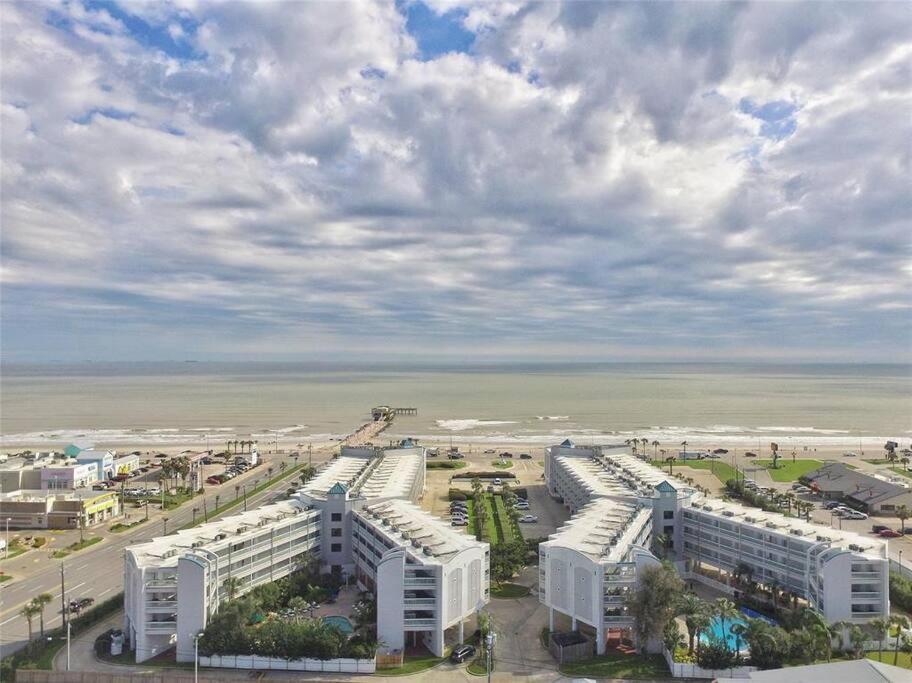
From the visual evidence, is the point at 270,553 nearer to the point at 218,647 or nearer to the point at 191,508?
the point at 218,647

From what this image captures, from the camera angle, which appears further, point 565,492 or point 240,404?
point 240,404

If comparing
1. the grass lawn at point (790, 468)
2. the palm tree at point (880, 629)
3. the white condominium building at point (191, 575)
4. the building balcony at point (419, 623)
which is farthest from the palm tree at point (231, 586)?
the grass lawn at point (790, 468)

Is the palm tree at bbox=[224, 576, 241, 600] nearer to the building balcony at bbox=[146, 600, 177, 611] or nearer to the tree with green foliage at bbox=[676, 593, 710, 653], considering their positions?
the building balcony at bbox=[146, 600, 177, 611]

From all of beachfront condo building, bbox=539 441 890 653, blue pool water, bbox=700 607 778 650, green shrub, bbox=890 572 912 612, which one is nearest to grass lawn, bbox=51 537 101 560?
beachfront condo building, bbox=539 441 890 653

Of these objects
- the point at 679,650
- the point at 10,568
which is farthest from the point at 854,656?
the point at 10,568

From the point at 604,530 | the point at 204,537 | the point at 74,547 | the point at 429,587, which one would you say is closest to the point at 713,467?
the point at 604,530

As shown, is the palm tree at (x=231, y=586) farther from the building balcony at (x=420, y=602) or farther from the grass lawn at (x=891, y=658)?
the grass lawn at (x=891, y=658)
